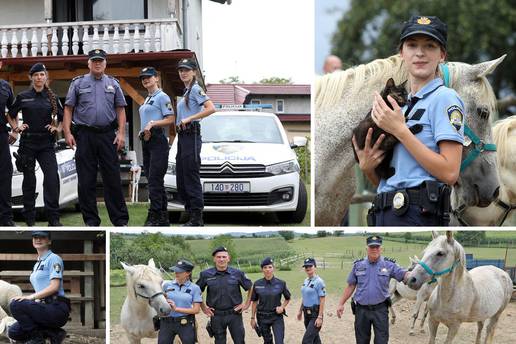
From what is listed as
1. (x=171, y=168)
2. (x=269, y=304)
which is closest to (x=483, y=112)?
(x=269, y=304)

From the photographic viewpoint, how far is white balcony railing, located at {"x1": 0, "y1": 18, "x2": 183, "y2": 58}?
21.3 feet

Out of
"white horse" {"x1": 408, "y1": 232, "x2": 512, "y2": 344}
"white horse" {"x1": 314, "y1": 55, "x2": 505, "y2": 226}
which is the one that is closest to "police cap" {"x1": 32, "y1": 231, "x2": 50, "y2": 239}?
"white horse" {"x1": 314, "y1": 55, "x2": 505, "y2": 226}

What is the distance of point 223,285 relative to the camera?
403cm

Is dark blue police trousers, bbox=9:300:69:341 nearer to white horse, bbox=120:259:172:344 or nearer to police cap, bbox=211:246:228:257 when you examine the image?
white horse, bbox=120:259:172:344

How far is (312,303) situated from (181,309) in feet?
2.53

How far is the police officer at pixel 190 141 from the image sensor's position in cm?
376

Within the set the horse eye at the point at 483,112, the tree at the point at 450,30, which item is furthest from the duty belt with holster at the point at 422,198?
the tree at the point at 450,30

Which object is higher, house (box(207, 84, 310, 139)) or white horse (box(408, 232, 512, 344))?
house (box(207, 84, 310, 139))

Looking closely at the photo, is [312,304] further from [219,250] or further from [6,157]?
[6,157]

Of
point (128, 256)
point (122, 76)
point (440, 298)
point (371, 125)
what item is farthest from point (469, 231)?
point (122, 76)

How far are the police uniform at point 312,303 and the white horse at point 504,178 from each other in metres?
0.96

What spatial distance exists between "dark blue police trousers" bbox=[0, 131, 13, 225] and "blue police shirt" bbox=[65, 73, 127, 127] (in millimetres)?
448

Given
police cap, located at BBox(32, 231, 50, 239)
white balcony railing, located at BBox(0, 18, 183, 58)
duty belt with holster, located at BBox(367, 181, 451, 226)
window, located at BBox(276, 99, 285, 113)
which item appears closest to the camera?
duty belt with holster, located at BBox(367, 181, 451, 226)

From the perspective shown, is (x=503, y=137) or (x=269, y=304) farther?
(x=269, y=304)
